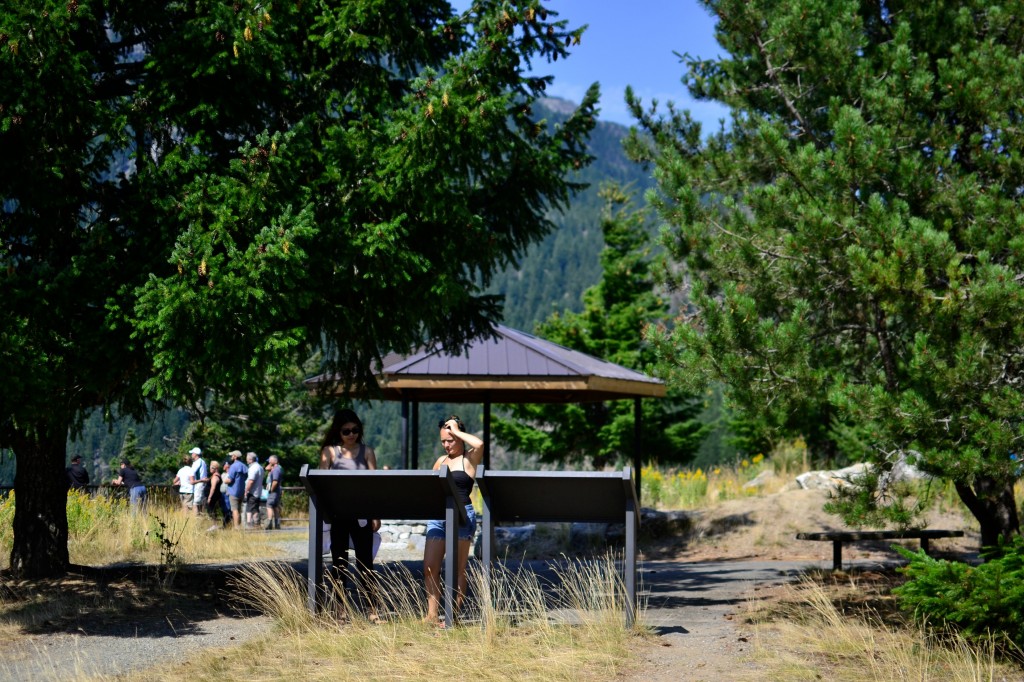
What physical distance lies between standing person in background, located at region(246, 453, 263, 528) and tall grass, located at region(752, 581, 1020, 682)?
14.6 metres

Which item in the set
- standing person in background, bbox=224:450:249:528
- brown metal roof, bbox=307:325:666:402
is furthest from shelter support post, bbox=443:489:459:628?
standing person in background, bbox=224:450:249:528

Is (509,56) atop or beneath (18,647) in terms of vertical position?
atop

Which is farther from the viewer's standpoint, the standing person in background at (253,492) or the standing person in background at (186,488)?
the standing person in background at (186,488)

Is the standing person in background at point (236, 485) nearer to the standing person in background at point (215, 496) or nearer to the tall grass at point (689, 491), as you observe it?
the standing person in background at point (215, 496)

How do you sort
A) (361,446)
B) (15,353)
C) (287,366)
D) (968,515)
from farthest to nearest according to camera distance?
(968,515) → (361,446) → (287,366) → (15,353)

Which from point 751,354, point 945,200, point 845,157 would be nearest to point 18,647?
point 751,354

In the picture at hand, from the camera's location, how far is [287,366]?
775 centimetres

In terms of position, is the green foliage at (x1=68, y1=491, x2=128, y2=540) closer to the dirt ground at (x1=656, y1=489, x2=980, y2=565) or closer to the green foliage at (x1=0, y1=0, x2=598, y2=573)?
the green foliage at (x1=0, y1=0, x2=598, y2=573)

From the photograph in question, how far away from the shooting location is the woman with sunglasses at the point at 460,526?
7.69 m

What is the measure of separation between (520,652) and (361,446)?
9.11 feet

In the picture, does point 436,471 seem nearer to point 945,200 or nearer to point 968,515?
point 945,200

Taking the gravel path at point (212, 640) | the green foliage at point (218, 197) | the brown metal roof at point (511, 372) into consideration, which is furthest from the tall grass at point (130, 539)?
the gravel path at point (212, 640)

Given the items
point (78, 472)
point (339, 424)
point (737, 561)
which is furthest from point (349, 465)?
point (78, 472)

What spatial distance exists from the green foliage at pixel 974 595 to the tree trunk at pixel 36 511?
7265mm
